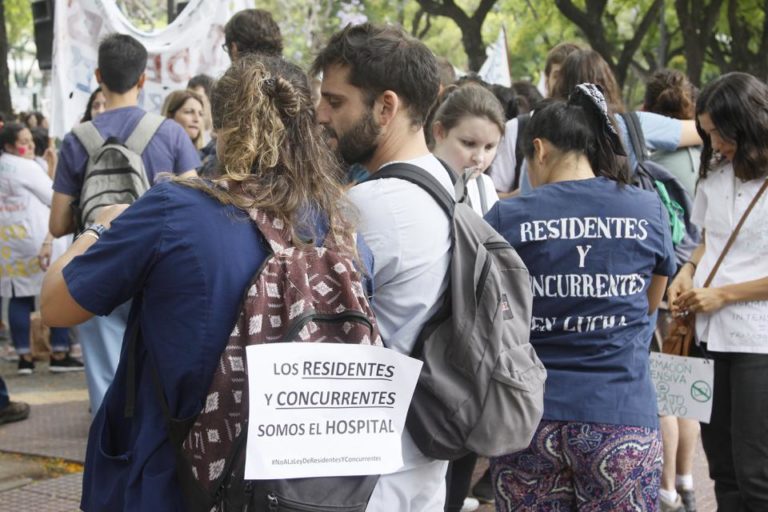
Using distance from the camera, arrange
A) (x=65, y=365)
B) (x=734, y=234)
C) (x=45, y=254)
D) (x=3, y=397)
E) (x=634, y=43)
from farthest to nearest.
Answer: (x=634, y=43) < (x=65, y=365) < (x=45, y=254) < (x=3, y=397) < (x=734, y=234)

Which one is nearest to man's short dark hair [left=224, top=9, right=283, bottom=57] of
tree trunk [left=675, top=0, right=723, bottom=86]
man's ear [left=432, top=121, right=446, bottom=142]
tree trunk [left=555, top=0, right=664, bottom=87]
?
man's ear [left=432, top=121, right=446, bottom=142]

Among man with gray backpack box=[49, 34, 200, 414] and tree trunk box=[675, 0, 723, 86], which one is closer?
man with gray backpack box=[49, 34, 200, 414]

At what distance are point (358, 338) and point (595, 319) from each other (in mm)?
1228

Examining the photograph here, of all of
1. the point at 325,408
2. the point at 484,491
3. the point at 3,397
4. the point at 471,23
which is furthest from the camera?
the point at 471,23

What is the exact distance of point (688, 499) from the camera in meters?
4.93

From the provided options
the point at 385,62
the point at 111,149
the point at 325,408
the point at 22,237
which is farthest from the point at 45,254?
the point at 325,408

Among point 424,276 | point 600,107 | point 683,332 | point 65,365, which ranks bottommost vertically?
point 65,365

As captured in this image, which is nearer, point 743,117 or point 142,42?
point 743,117

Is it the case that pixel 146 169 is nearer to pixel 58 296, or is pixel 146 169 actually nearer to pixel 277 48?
pixel 277 48

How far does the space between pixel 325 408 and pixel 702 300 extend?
7.24 ft

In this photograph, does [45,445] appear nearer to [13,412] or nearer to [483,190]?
[13,412]

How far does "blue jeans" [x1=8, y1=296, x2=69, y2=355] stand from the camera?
814cm

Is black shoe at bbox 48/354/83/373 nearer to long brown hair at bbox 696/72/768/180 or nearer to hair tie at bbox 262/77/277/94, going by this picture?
long brown hair at bbox 696/72/768/180

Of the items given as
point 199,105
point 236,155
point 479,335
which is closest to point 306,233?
point 236,155
